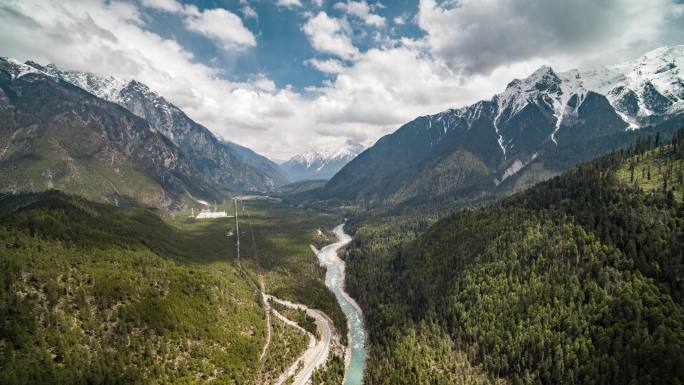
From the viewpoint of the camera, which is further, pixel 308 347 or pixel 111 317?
pixel 308 347

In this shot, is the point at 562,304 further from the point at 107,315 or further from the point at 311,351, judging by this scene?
the point at 107,315

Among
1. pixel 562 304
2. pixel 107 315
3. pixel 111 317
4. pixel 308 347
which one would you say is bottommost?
pixel 308 347

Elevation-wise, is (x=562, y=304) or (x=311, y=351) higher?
(x=562, y=304)

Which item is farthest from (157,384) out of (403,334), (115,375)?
(403,334)

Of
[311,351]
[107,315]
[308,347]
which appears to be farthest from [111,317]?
[311,351]

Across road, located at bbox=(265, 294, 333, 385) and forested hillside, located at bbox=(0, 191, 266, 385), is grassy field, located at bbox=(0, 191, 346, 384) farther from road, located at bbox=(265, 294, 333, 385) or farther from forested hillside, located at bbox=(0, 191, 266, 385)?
road, located at bbox=(265, 294, 333, 385)

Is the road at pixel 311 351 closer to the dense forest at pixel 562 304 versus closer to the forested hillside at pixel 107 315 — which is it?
the forested hillside at pixel 107 315

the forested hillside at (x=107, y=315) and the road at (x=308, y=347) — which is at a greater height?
the forested hillside at (x=107, y=315)

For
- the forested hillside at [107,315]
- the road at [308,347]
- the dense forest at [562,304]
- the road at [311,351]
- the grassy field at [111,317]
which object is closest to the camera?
the forested hillside at [107,315]

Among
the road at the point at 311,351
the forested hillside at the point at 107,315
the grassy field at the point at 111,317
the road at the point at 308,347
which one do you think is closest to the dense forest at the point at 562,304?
the road at the point at 311,351
